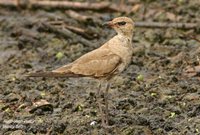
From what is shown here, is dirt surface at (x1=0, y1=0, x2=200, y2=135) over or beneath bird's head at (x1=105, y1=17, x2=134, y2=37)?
beneath

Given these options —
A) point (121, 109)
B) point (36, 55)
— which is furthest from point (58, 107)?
point (36, 55)

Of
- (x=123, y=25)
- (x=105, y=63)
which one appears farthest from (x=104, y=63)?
(x=123, y=25)

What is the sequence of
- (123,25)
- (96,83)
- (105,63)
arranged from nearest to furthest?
(105,63) < (123,25) < (96,83)

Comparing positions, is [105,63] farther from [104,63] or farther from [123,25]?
[123,25]

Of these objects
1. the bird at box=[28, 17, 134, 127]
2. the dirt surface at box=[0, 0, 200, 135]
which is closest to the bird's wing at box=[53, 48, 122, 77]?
the bird at box=[28, 17, 134, 127]

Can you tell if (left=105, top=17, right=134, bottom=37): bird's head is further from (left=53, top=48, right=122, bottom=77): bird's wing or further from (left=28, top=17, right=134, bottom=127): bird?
(left=53, top=48, right=122, bottom=77): bird's wing

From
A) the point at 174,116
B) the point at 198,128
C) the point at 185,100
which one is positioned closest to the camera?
Answer: the point at 198,128

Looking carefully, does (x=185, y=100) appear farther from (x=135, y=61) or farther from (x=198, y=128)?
(x=135, y=61)
